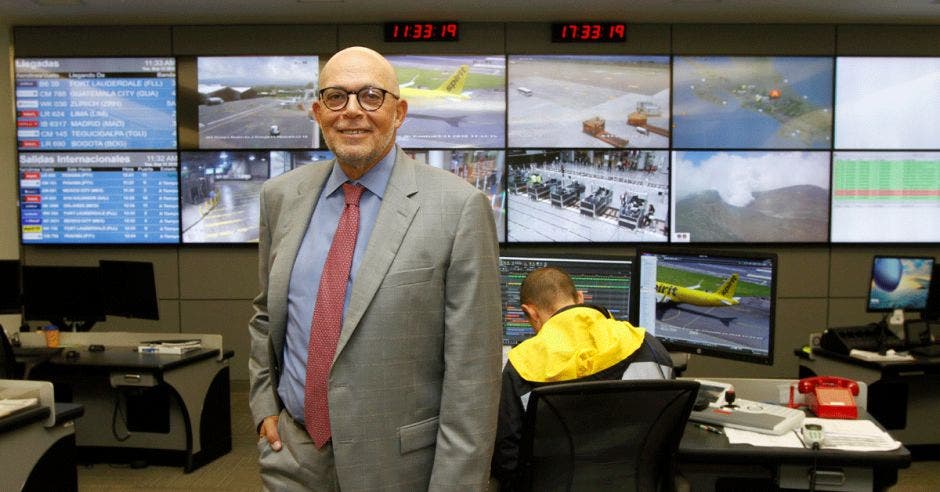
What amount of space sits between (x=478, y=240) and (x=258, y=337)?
20.7 inches

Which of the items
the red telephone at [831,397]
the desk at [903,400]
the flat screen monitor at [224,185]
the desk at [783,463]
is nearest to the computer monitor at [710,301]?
the red telephone at [831,397]

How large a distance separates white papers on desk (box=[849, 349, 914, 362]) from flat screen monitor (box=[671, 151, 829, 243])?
149cm

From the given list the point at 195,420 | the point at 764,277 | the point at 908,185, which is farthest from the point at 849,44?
the point at 195,420

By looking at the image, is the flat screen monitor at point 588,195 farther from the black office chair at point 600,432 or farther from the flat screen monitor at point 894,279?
the black office chair at point 600,432

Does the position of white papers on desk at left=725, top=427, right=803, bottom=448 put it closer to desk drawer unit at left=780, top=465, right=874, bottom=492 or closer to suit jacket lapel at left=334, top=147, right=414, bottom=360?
desk drawer unit at left=780, top=465, right=874, bottom=492

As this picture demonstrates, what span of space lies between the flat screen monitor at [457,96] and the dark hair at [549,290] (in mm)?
3133

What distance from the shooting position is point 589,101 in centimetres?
529

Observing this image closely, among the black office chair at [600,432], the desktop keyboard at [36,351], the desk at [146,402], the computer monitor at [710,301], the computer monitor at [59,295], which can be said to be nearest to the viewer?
the black office chair at [600,432]

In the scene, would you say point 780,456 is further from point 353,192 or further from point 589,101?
point 589,101

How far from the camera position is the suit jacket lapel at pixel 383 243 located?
4.40ft

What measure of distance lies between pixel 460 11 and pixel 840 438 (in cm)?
374

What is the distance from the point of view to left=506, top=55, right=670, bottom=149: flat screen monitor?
5.27m

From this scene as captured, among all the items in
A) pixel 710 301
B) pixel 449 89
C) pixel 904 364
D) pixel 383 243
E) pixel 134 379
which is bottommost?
pixel 134 379

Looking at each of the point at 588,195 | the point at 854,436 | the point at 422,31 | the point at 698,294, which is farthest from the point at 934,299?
the point at 422,31
